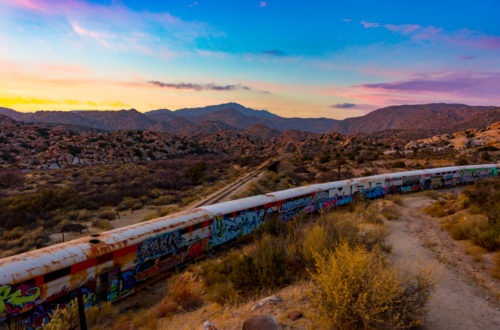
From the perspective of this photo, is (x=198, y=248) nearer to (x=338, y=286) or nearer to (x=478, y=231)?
(x=338, y=286)

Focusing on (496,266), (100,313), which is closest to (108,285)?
(100,313)

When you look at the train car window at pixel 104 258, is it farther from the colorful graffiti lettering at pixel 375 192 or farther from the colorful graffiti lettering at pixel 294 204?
the colorful graffiti lettering at pixel 375 192

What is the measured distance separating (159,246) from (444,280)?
10987 millimetres

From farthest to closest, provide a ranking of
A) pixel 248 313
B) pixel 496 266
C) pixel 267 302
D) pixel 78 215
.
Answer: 1. pixel 78 215
2. pixel 496 266
3. pixel 267 302
4. pixel 248 313

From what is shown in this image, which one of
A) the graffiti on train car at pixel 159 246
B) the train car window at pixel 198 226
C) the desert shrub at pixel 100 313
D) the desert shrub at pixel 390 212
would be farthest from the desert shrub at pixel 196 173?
the desert shrub at pixel 100 313

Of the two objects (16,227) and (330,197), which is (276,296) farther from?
(16,227)

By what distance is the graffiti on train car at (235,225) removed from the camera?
46.6 feet

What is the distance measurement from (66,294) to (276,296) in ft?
22.4

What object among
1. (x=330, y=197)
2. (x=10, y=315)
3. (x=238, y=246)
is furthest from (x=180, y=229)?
(x=330, y=197)

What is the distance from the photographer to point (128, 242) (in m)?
10.3

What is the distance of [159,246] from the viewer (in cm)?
1141

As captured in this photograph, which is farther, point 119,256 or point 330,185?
point 330,185

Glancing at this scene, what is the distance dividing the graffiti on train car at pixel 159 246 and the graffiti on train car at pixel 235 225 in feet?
7.49

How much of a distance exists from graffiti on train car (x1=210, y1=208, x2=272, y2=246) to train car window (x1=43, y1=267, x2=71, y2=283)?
669 centimetres
